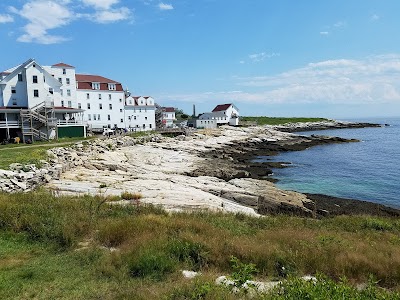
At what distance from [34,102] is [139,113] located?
106 ft

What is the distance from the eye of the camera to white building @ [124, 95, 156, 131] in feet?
267

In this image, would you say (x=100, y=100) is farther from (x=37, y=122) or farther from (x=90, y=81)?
(x=37, y=122)

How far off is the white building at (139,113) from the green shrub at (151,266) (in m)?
→ 72.1

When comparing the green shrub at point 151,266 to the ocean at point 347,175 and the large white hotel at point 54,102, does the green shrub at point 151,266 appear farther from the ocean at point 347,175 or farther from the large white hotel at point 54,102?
the large white hotel at point 54,102

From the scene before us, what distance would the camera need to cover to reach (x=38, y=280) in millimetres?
7898

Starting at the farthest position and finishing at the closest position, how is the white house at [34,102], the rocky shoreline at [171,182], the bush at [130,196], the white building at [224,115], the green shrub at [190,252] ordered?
the white building at [224,115]
the white house at [34,102]
the rocky shoreline at [171,182]
the bush at [130,196]
the green shrub at [190,252]

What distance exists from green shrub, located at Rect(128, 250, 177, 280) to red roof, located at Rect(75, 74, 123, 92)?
69334 millimetres

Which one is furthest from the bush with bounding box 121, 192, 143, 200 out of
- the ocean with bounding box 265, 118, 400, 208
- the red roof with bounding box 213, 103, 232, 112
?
the red roof with bounding box 213, 103, 232, 112

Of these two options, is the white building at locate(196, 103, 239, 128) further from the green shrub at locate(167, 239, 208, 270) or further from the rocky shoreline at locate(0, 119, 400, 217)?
the green shrub at locate(167, 239, 208, 270)

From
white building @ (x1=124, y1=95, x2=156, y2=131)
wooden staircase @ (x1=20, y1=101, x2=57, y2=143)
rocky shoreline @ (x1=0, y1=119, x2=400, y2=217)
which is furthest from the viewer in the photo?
white building @ (x1=124, y1=95, x2=156, y2=131)

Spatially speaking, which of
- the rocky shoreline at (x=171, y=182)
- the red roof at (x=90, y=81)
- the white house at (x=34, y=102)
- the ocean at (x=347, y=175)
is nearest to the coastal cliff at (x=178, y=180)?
the rocky shoreline at (x=171, y=182)

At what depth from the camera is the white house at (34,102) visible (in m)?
49.2

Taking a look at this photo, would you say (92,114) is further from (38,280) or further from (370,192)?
(38,280)

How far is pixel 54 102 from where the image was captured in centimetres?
5878
